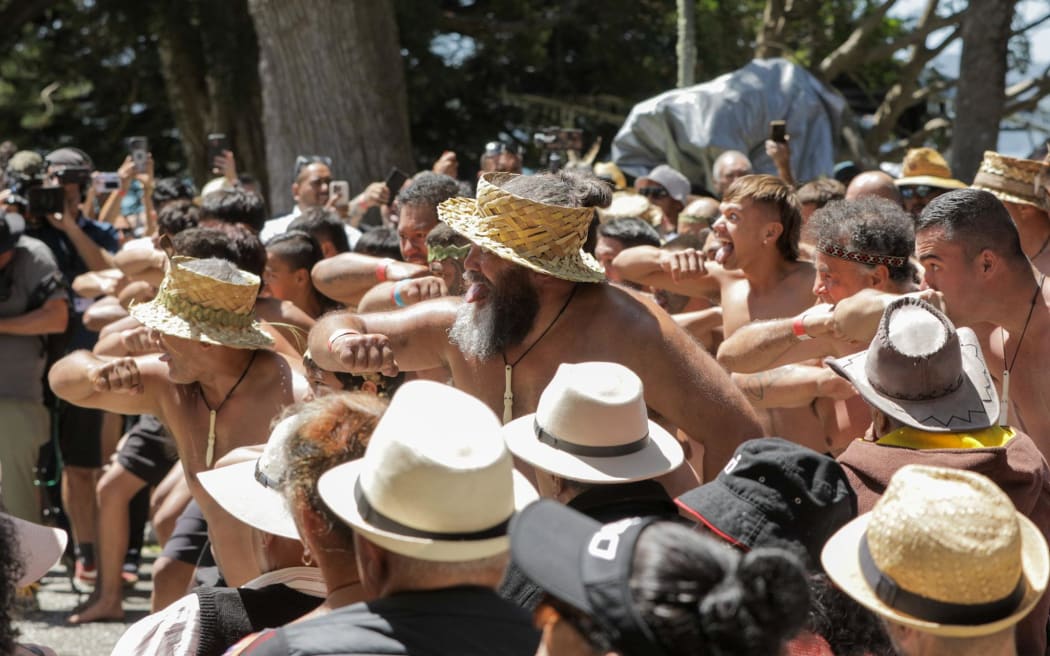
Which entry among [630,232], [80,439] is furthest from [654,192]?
[80,439]

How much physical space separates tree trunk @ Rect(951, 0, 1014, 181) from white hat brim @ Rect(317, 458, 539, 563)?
6674 mm

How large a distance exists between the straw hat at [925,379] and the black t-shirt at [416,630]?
1.04 m

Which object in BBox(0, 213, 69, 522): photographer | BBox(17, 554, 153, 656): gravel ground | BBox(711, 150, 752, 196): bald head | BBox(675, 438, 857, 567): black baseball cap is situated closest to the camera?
BBox(675, 438, 857, 567): black baseball cap

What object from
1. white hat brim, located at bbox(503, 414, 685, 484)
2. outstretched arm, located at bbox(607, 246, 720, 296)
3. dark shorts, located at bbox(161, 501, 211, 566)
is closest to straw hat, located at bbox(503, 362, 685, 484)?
white hat brim, located at bbox(503, 414, 685, 484)

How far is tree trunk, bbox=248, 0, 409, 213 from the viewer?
11.3 meters

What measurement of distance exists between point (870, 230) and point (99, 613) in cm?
425

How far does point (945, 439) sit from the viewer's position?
9.07ft

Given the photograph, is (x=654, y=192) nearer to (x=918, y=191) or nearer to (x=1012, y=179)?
(x=918, y=191)

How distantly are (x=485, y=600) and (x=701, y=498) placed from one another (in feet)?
1.62

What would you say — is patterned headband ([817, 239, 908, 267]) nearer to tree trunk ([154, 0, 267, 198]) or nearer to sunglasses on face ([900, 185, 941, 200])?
sunglasses on face ([900, 185, 941, 200])

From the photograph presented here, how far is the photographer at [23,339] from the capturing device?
6816mm

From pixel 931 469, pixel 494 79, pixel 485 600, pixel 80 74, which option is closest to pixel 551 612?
pixel 485 600

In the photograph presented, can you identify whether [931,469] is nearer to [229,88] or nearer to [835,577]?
[835,577]

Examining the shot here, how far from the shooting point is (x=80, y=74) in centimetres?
1589
